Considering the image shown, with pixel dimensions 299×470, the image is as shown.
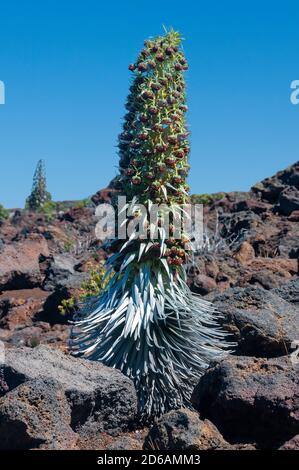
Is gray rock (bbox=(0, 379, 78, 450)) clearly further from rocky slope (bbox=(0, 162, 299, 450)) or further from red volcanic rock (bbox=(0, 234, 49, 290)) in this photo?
red volcanic rock (bbox=(0, 234, 49, 290))

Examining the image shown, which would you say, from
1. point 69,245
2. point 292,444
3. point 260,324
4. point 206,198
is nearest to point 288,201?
point 206,198

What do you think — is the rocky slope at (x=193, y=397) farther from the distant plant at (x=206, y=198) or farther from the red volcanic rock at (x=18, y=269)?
the distant plant at (x=206, y=198)

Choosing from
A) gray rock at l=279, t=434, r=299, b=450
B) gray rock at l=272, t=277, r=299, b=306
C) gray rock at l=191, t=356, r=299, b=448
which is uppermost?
gray rock at l=272, t=277, r=299, b=306

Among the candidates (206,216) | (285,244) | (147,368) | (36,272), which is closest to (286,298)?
(147,368)

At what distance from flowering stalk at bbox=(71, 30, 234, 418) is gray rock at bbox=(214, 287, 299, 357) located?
0.21 m


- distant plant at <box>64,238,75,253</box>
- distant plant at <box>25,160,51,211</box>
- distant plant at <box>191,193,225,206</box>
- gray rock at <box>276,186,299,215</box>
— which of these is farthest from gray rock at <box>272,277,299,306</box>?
distant plant at <box>25,160,51,211</box>

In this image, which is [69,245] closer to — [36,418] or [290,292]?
[290,292]

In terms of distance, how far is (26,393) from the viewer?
4363 millimetres

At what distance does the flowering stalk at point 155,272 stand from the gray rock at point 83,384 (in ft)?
2.05

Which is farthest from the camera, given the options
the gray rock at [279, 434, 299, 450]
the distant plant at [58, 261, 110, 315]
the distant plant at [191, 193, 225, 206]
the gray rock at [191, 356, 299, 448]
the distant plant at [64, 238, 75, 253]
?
the distant plant at [191, 193, 225, 206]

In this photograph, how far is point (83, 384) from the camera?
15.5ft

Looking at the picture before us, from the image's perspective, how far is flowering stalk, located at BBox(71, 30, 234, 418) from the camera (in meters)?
5.68

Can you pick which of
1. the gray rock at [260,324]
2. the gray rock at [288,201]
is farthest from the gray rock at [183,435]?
the gray rock at [288,201]

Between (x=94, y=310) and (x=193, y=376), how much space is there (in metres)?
0.97
